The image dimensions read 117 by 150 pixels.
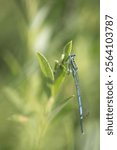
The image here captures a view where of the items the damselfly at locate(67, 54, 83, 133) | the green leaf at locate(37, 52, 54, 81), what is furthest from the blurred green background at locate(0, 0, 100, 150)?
the green leaf at locate(37, 52, 54, 81)

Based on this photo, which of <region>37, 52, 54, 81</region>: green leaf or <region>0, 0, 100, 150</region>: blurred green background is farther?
<region>0, 0, 100, 150</region>: blurred green background

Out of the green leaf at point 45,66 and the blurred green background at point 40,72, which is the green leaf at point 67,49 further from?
the blurred green background at point 40,72

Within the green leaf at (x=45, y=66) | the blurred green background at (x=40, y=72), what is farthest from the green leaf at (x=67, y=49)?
the blurred green background at (x=40, y=72)

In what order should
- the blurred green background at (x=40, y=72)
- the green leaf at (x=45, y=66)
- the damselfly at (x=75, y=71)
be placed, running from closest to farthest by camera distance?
1. the green leaf at (x=45, y=66)
2. the damselfly at (x=75, y=71)
3. the blurred green background at (x=40, y=72)

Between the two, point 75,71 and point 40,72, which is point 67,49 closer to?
point 75,71

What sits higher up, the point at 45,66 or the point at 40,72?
the point at 40,72

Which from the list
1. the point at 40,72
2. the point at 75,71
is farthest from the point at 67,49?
the point at 40,72

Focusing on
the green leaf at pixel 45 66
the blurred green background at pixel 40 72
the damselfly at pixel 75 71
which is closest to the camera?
the green leaf at pixel 45 66

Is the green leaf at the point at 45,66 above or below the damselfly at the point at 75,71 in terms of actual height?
below

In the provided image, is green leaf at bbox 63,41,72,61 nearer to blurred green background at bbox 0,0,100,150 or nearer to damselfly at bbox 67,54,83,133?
damselfly at bbox 67,54,83,133
